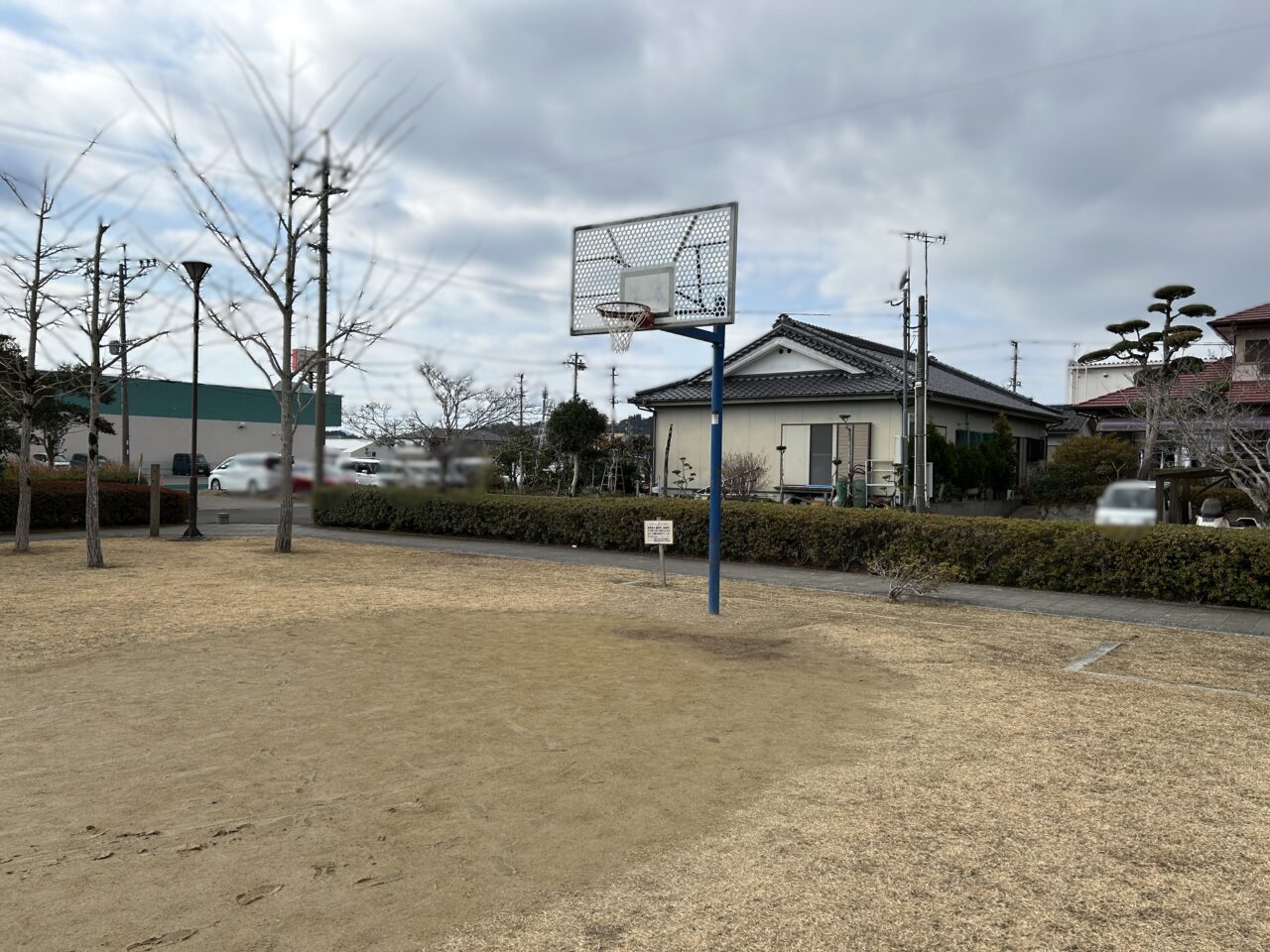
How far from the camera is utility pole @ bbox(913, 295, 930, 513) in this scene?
63.4 ft

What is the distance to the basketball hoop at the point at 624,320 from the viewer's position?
1022cm

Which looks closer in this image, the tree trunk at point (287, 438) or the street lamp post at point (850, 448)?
the tree trunk at point (287, 438)

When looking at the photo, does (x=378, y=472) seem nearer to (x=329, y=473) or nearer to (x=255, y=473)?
(x=329, y=473)

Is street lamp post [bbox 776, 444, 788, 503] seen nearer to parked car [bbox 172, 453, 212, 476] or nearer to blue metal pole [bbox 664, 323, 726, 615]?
blue metal pole [bbox 664, 323, 726, 615]

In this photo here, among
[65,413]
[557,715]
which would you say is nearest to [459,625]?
[557,715]

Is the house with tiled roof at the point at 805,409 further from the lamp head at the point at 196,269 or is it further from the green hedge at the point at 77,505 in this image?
the lamp head at the point at 196,269

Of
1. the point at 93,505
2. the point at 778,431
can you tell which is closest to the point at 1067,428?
the point at 93,505

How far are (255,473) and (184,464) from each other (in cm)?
220

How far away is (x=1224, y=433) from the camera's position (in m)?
11.8

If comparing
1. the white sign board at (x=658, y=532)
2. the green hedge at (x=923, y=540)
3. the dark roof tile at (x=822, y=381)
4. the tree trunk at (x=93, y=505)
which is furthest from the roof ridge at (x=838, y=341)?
the tree trunk at (x=93, y=505)

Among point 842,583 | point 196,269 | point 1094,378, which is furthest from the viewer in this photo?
point 1094,378

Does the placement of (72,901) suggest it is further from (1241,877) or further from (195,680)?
(1241,877)

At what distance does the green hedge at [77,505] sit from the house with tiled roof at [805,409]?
1247 cm

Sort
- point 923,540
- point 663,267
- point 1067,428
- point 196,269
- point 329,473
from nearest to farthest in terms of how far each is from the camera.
Answer: point 329,473
point 196,269
point 1067,428
point 663,267
point 923,540
